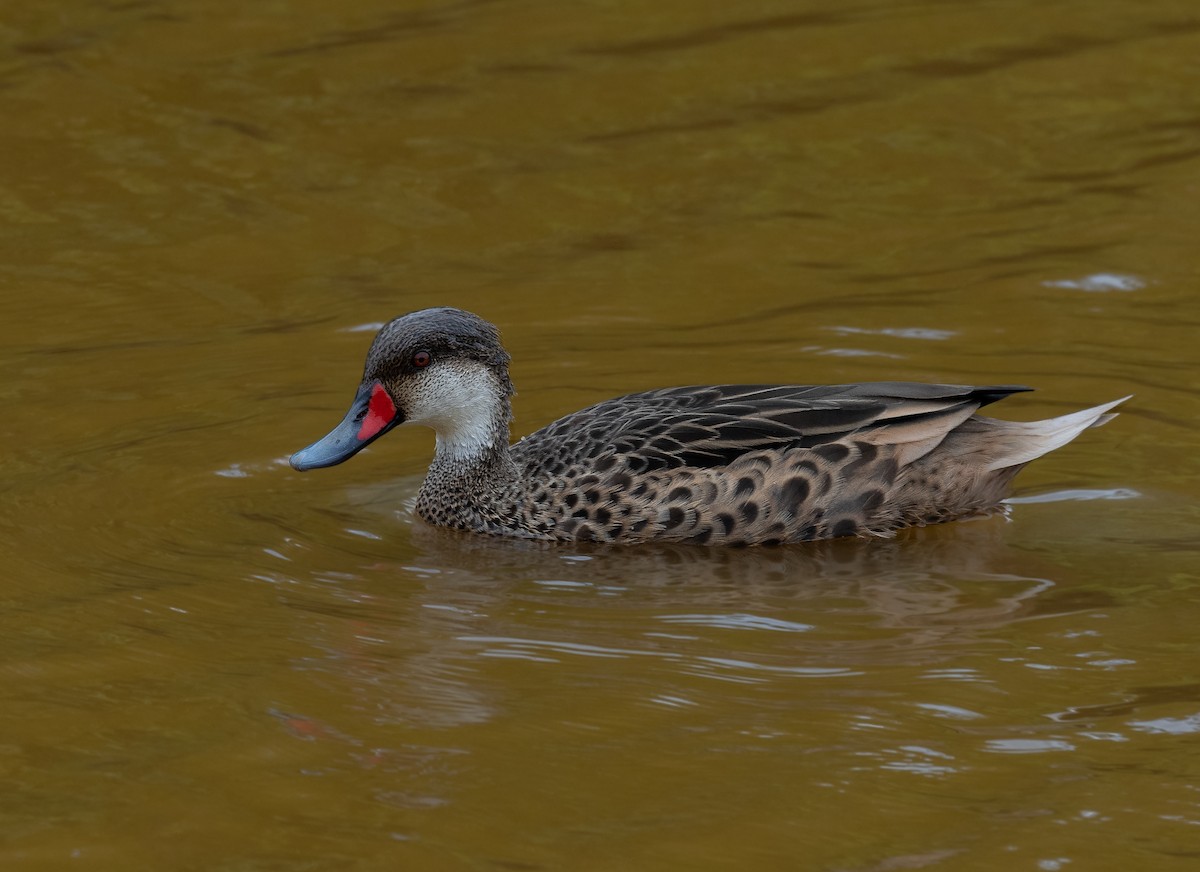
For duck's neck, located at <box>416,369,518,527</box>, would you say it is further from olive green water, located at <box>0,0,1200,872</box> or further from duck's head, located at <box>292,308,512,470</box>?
olive green water, located at <box>0,0,1200,872</box>

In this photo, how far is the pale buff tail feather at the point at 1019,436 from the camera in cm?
847

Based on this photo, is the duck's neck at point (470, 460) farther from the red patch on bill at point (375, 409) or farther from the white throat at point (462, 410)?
the red patch on bill at point (375, 409)

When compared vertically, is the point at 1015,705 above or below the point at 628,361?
below

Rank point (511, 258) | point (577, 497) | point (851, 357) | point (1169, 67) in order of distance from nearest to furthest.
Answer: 1. point (577, 497)
2. point (851, 357)
3. point (511, 258)
4. point (1169, 67)

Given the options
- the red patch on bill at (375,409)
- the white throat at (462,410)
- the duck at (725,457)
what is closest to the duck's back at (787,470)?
the duck at (725,457)

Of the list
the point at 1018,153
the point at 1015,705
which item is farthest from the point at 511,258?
the point at 1015,705

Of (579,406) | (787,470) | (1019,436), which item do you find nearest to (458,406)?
(579,406)

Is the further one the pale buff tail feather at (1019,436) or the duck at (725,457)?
the pale buff tail feather at (1019,436)

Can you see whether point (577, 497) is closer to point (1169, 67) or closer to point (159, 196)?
point (159, 196)

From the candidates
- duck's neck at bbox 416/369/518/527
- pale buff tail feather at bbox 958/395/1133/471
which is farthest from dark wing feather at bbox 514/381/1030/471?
duck's neck at bbox 416/369/518/527

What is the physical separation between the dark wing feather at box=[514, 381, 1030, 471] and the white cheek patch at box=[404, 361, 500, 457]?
0.49 meters

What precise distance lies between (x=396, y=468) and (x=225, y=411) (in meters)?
0.97

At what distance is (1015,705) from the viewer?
256 inches

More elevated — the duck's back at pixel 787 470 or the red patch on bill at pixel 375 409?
the red patch on bill at pixel 375 409
